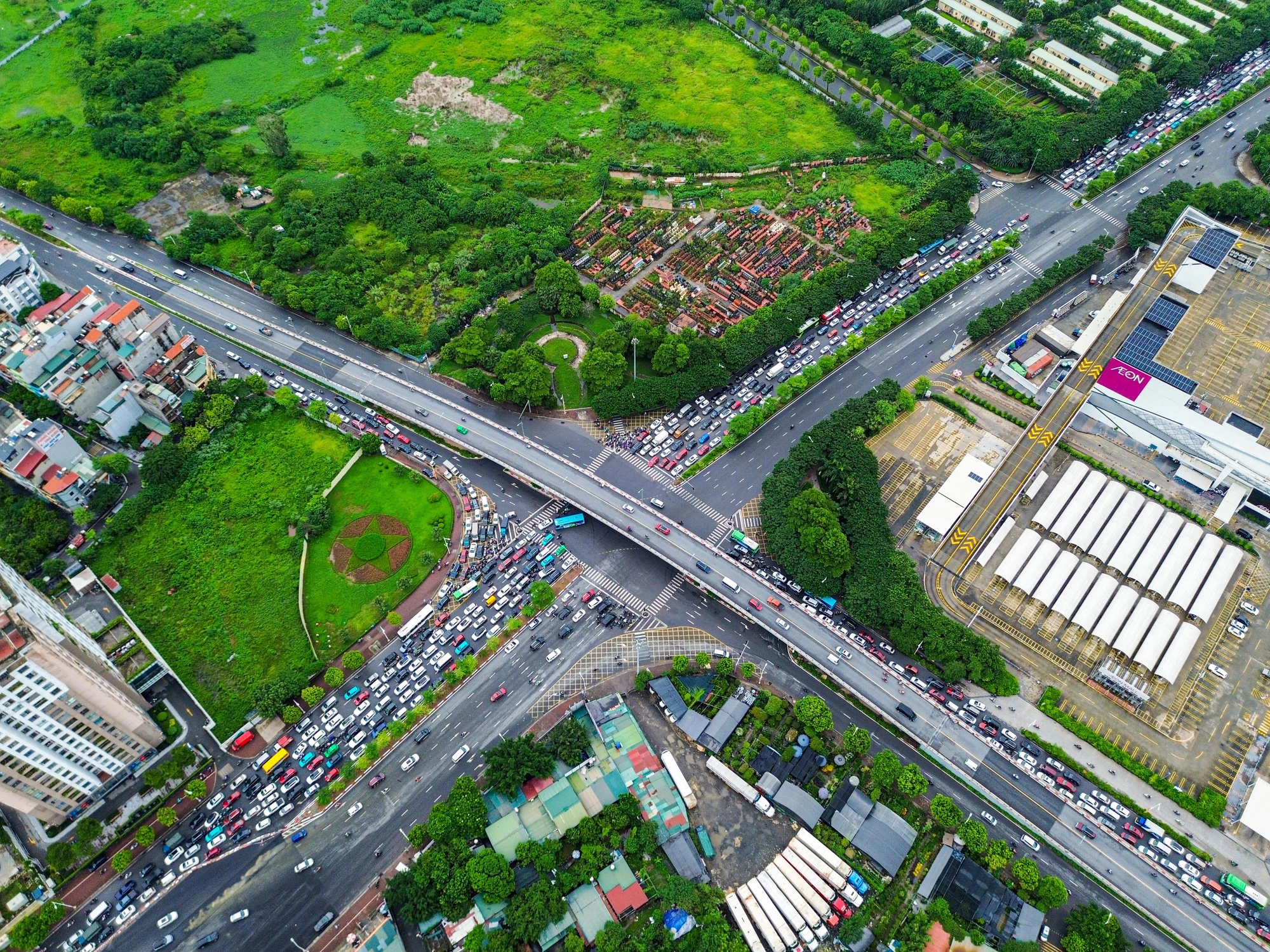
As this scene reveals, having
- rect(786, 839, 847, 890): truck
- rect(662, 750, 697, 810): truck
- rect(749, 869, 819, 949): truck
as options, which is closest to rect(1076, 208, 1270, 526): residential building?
rect(786, 839, 847, 890): truck

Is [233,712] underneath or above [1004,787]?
underneath

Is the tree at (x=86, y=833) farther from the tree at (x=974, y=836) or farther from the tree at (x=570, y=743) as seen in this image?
the tree at (x=974, y=836)

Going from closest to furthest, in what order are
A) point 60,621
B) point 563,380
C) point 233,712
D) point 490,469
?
point 60,621
point 233,712
point 490,469
point 563,380

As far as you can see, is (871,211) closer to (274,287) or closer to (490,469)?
(490,469)

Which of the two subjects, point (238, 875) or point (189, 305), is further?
point (189, 305)

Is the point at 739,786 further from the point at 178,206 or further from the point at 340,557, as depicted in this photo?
the point at 178,206

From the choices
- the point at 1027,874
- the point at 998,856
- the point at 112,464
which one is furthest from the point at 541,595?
the point at 112,464

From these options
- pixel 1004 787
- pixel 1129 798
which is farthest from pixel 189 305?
pixel 1129 798
